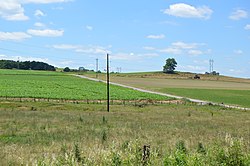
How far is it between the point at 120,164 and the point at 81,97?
224 ft

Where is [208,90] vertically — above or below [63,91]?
below

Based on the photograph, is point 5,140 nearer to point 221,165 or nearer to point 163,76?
point 221,165

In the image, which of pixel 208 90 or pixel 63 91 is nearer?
pixel 63 91

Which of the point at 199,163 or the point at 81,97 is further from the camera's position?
the point at 81,97

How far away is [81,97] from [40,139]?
181ft

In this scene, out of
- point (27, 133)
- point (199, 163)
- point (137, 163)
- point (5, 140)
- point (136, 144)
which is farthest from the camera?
point (27, 133)

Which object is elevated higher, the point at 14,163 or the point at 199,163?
the point at 199,163

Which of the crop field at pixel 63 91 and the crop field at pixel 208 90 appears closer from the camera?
the crop field at pixel 63 91

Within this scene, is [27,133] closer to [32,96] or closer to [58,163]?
[58,163]

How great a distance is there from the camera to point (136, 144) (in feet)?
26.2

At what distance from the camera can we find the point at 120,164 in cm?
701

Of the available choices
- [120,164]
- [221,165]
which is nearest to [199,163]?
[221,165]

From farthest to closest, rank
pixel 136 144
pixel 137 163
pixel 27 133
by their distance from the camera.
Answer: pixel 27 133, pixel 136 144, pixel 137 163

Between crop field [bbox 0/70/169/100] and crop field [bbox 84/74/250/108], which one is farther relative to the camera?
crop field [bbox 84/74/250/108]
